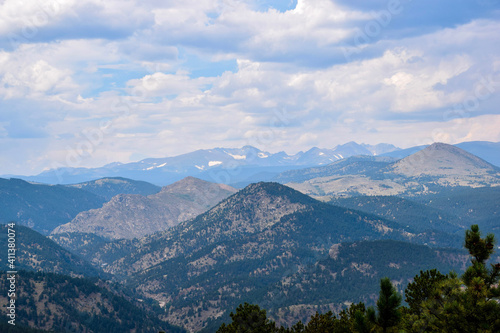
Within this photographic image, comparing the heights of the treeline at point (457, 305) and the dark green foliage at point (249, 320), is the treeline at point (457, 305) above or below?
above

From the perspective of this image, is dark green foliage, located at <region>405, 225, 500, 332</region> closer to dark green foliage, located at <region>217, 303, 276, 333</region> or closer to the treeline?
the treeline

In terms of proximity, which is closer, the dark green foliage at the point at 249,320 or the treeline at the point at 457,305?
the treeline at the point at 457,305

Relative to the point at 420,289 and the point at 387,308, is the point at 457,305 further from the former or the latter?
the point at 420,289

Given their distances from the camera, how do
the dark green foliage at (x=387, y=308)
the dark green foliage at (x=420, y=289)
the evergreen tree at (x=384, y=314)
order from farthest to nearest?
the dark green foliage at (x=420, y=289) < the dark green foliage at (x=387, y=308) < the evergreen tree at (x=384, y=314)

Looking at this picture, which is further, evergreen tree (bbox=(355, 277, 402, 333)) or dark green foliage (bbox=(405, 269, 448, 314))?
dark green foliage (bbox=(405, 269, 448, 314))

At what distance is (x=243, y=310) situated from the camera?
87.6 metres

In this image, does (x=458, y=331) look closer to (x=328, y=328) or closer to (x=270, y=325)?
(x=328, y=328)

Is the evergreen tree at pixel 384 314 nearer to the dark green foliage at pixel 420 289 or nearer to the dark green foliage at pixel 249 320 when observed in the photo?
the dark green foliage at pixel 420 289

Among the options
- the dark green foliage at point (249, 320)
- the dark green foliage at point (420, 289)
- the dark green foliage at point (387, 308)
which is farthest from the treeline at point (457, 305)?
the dark green foliage at point (249, 320)

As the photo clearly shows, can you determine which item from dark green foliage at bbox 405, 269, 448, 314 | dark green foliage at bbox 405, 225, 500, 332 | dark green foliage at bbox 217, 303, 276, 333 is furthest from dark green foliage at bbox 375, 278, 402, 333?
dark green foliage at bbox 217, 303, 276, 333

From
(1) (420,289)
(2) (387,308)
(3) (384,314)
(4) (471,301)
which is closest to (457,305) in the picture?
(4) (471,301)

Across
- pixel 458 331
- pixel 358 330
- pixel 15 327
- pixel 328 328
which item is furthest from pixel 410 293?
pixel 15 327

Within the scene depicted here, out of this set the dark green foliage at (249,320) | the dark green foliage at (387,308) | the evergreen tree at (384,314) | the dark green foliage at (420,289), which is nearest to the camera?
the evergreen tree at (384,314)

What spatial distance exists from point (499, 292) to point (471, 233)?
8.63 meters
